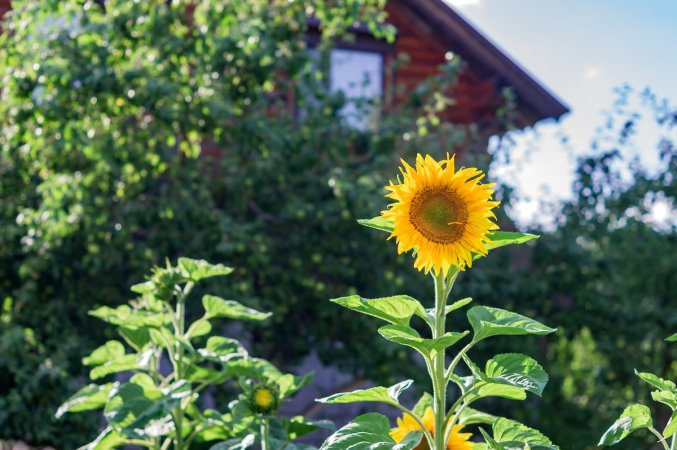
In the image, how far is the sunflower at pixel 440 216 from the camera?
209cm

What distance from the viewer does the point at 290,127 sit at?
25.0ft

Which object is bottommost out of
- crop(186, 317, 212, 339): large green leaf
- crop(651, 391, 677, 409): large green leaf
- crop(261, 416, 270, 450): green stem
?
crop(261, 416, 270, 450): green stem

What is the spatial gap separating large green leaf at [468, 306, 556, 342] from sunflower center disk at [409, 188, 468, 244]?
0.16m

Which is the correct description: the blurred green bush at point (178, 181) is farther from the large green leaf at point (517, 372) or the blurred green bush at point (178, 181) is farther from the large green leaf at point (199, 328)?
the large green leaf at point (517, 372)

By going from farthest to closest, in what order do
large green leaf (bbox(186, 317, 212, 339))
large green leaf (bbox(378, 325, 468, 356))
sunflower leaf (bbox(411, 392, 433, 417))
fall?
large green leaf (bbox(186, 317, 212, 339)) → sunflower leaf (bbox(411, 392, 433, 417)) → large green leaf (bbox(378, 325, 468, 356))

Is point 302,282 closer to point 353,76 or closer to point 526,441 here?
point 353,76

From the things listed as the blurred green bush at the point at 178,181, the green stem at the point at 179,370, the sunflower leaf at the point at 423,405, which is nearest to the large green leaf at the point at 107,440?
the green stem at the point at 179,370

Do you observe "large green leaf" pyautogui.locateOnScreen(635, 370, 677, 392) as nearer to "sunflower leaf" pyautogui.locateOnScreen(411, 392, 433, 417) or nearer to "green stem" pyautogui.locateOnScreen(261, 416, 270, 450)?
"sunflower leaf" pyautogui.locateOnScreen(411, 392, 433, 417)

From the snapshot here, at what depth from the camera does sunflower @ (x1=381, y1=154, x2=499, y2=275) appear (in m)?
2.09

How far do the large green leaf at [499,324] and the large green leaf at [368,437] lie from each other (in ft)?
0.80

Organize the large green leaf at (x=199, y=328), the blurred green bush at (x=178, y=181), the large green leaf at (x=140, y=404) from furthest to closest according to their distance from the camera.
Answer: the blurred green bush at (x=178, y=181) < the large green leaf at (x=199, y=328) < the large green leaf at (x=140, y=404)

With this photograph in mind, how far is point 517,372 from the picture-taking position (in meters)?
2.07

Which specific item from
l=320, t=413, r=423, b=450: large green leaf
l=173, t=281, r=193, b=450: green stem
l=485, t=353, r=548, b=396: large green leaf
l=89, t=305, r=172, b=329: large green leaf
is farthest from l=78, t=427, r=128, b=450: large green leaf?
l=485, t=353, r=548, b=396: large green leaf

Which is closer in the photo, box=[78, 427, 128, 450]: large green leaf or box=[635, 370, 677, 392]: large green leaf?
box=[635, 370, 677, 392]: large green leaf
